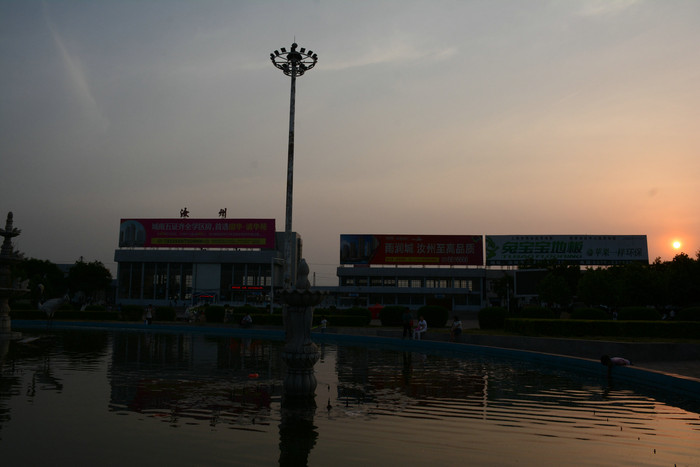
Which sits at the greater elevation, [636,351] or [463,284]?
[463,284]

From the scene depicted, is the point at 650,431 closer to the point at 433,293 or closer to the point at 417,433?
the point at 417,433

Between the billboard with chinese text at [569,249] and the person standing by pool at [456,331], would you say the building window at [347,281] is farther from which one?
the person standing by pool at [456,331]

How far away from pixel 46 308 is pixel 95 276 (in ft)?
175

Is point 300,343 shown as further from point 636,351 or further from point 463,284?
point 463,284

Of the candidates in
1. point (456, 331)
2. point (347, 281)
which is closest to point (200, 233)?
point (347, 281)

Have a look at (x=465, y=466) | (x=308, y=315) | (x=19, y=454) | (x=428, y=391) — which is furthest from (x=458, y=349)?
(x=19, y=454)

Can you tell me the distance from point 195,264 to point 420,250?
106 feet

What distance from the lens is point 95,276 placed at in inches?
3164

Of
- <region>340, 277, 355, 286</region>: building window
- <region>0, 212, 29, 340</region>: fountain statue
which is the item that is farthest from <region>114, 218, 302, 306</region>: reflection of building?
<region>0, 212, 29, 340</region>: fountain statue

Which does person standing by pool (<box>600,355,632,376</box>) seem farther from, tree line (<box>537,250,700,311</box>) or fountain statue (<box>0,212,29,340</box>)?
tree line (<box>537,250,700,311</box>)

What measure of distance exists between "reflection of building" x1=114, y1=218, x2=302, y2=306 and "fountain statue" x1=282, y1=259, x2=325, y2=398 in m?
62.4

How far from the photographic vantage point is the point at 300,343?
10922mm

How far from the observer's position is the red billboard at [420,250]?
7644 cm

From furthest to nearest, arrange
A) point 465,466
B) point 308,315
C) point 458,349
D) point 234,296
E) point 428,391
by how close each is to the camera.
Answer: point 234,296 < point 458,349 < point 428,391 < point 308,315 < point 465,466
